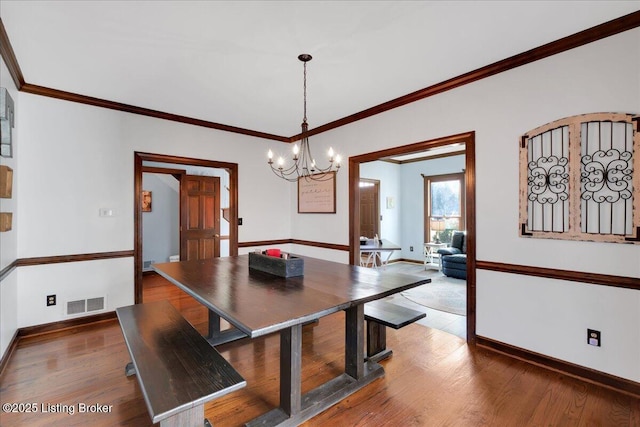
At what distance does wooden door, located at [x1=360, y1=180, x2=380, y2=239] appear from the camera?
23.2 ft

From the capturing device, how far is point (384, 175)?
23.6 ft

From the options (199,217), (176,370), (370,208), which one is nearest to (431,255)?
(370,208)

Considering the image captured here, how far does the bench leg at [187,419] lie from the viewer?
1308mm

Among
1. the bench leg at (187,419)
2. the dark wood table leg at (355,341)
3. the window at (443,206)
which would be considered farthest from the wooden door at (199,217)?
the window at (443,206)

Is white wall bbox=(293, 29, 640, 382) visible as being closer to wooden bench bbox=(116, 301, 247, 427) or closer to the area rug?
the area rug

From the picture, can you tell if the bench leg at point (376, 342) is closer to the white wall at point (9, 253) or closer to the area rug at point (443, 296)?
the area rug at point (443, 296)

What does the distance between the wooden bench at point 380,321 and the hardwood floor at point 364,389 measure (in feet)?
0.34

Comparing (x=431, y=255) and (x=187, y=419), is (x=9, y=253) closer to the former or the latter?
(x=187, y=419)

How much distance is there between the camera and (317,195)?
178 inches

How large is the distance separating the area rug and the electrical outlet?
1446 millimetres

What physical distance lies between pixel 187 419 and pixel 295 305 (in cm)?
68

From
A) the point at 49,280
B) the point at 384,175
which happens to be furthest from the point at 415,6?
the point at 384,175

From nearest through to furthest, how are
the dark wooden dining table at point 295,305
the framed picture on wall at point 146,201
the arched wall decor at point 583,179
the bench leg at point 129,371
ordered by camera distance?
the dark wooden dining table at point 295,305, the arched wall decor at point 583,179, the bench leg at point 129,371, the framed picture on wall at point 146,201

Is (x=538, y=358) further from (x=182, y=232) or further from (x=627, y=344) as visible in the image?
(x=182, y=232)
